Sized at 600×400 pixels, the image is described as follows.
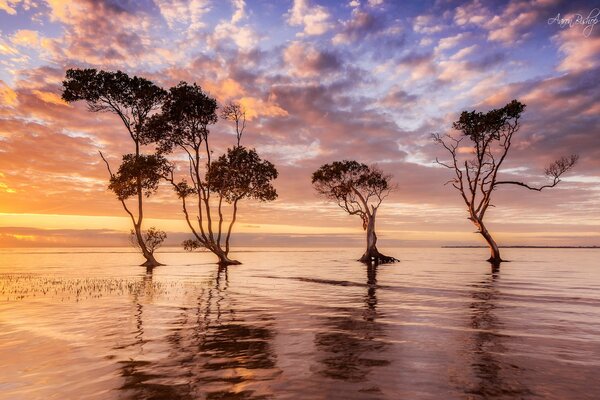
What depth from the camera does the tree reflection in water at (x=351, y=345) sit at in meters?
8.93

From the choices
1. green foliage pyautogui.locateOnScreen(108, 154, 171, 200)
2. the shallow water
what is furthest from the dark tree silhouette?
the shallow water

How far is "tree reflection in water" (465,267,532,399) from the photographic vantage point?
7621 millimetres

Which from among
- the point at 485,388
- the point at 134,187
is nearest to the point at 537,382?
the point at 485,388

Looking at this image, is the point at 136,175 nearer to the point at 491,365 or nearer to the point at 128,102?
the point at 128,102

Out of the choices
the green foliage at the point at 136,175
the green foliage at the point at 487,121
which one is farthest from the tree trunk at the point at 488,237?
the green foliage at the point at 136,175

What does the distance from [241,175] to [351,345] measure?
147 ft

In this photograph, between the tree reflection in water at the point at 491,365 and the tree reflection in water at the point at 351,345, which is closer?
the tree reflection in water at the point at 491,365

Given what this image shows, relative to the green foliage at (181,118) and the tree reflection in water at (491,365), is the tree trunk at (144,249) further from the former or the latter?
the tree reflection in water at (491,365)

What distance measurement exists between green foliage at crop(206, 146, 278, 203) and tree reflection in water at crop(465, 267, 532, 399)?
40.9 metres

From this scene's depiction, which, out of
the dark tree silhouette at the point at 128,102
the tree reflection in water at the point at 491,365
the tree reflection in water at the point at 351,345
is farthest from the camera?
the dark tree silhouette at the point at 128,102

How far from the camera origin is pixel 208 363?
9656 mm

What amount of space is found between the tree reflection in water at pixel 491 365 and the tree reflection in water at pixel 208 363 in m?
4.07

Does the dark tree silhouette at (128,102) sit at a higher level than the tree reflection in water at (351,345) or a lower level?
higher

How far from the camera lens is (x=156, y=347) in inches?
444
